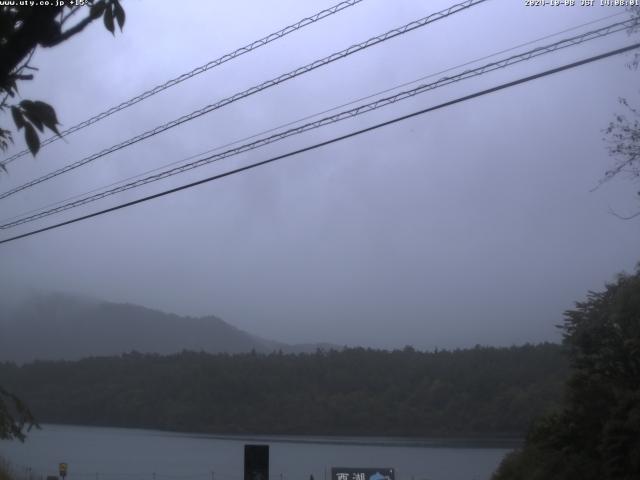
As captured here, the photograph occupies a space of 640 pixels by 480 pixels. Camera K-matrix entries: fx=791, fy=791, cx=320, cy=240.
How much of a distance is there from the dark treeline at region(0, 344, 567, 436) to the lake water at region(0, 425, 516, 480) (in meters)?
1.13

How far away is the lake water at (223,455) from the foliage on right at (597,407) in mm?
6454

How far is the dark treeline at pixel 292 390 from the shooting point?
96.9 ft

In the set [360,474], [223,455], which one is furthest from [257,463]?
[223,455]

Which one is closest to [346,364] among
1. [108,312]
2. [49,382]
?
[49,382]

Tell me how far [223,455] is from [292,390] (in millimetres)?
8975

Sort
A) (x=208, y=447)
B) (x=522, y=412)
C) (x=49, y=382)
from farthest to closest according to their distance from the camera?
(x=49, y=382)
(x=208, y=447)
(x=522, y=412)

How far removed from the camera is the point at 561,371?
88.1 ft

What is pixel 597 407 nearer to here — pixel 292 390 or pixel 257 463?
pixel 257 463

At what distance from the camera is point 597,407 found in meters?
14.2

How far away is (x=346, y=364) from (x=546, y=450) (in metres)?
27.3

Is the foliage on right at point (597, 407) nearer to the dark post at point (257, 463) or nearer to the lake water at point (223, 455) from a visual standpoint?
the dark post at point (257, 463)

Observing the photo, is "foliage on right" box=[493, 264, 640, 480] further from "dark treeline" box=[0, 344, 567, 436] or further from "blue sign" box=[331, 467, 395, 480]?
"dark treeline" box=[0, 344, 567, 436]

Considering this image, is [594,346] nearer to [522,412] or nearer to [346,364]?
[522,412]

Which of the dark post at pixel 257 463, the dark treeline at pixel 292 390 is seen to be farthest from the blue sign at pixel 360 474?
the dark treeline at pixel 292 390
